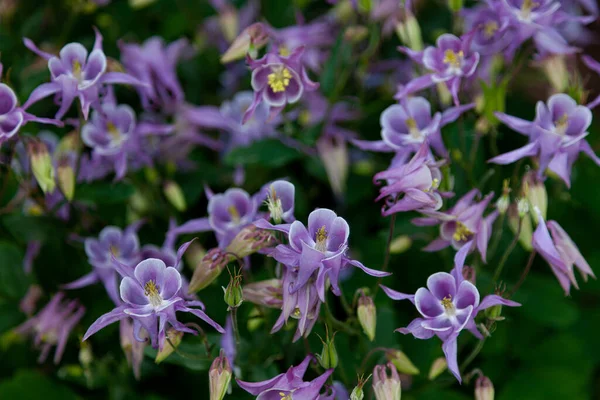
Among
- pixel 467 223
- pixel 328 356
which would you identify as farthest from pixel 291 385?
pixel 467 223

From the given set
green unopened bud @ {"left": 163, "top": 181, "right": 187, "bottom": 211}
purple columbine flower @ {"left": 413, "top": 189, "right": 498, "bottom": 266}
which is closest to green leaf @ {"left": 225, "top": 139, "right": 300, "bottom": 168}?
green unopened bud @ {"left": 163, "top": 181, "right": 187, "bottom": 211}

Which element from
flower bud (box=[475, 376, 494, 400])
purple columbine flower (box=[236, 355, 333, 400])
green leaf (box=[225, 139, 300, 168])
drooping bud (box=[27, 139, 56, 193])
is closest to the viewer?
purple columbine flower (box=[236, 355, 333, 400])

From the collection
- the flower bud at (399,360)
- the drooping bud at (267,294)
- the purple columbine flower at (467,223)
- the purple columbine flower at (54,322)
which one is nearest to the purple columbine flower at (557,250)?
the purple columbine flower at (467,223)

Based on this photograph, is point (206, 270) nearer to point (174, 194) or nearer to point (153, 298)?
point (153, 298)

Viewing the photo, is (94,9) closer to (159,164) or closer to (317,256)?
(159,164)

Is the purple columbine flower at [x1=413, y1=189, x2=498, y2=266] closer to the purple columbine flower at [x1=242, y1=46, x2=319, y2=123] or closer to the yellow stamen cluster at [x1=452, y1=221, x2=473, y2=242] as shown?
the yellow stamen cluster at [x1=452, y1=221, x2=473, y2=242]

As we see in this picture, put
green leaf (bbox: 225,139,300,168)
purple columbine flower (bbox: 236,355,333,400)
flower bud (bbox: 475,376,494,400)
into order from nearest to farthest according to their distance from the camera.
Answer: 1. purple columbine flower (bbox: 236,355,333,400)
2. flower bud (bbox: 475,376,494,400)
3. green leaf (bbox: 225,139,300,168)

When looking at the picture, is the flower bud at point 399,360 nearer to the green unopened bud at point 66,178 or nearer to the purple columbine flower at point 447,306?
the purple columbine flower at point 447,306
